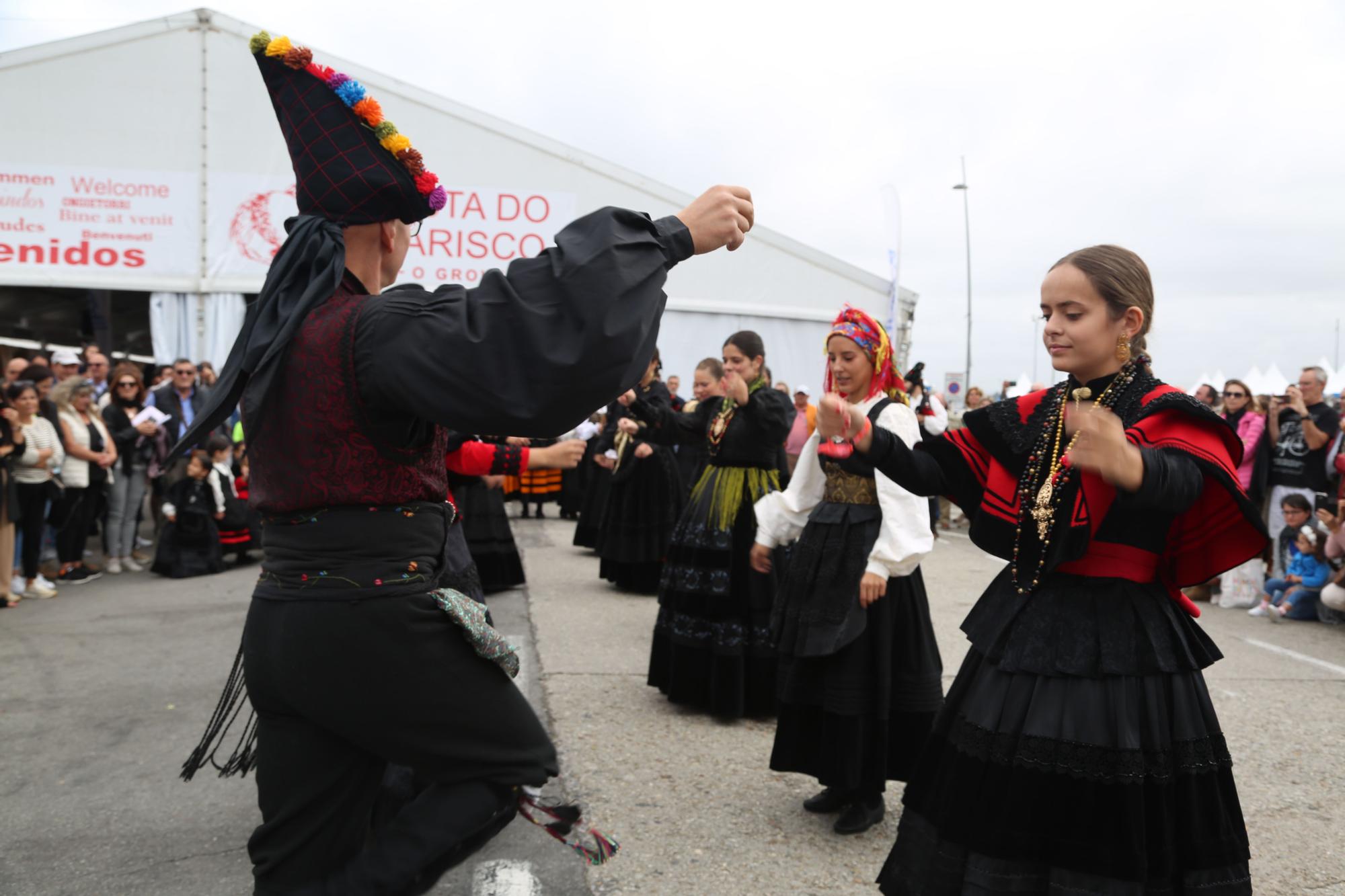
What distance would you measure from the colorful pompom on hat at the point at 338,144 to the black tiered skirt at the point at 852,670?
2.25 meters

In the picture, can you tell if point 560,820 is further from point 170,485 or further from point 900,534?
point 170,485

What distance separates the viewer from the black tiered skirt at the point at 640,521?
8680 millimetres

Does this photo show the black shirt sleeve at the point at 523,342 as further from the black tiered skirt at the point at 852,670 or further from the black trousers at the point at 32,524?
the black trousers at the point at 32,524

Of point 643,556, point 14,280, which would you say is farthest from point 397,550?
point 14,280

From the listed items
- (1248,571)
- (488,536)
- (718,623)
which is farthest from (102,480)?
(1248,571)

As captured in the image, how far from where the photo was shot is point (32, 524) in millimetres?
8008

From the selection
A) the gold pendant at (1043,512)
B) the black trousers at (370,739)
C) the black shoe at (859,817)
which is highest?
the gold pendant at (1043,512)

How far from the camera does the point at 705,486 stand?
5.54m

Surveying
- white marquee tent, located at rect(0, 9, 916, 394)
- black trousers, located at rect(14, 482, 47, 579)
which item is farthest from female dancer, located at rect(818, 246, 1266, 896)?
white marquee tent, located at rect(0, 9, 916, 394)

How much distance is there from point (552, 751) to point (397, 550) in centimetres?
52

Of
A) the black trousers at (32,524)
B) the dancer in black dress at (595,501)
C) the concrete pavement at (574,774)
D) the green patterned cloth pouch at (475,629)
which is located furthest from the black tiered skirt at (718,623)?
the black trousers at (32,524)

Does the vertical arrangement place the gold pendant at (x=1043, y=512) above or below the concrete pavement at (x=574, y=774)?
above

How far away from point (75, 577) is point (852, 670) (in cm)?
773

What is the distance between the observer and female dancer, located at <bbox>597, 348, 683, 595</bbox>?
28.5 feet
